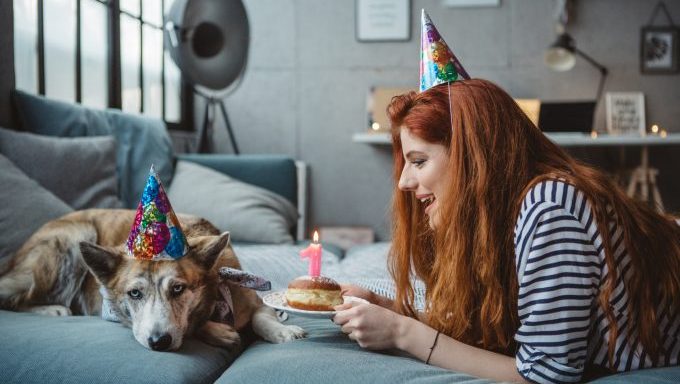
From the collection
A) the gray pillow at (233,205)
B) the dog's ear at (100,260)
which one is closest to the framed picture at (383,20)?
the gray pillow at (233,205)

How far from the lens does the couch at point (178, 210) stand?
1337 millimetres

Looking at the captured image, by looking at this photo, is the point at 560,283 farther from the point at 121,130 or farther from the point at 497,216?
the point at 121,130

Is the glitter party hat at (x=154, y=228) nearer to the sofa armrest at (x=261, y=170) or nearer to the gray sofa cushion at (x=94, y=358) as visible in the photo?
the gray sofa cushion at (x=94, y=358)

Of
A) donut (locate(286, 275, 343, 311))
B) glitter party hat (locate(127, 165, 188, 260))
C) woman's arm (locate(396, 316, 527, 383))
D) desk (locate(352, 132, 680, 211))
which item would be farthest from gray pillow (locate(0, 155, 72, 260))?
desk (locate(352, 132, 680, 211))

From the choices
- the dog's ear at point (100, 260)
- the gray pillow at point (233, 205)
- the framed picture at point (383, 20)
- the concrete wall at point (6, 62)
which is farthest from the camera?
the framed picture at point (383, 20)

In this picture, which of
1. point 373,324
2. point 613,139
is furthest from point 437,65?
point 613,139

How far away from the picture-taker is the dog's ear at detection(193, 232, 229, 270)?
163cm

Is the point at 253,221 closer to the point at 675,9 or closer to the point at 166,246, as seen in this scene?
the point at 166,246

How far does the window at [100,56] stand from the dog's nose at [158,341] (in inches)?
79.9

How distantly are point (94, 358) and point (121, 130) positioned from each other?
2189 millimetres

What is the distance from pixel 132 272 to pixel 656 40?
479 cm

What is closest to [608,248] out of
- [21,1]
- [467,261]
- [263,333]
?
[467,261]

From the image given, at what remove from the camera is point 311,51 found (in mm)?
5309

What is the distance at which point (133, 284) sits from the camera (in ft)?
5.07
